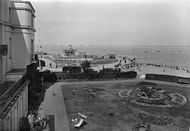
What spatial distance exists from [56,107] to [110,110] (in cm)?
587

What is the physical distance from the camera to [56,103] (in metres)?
24.1

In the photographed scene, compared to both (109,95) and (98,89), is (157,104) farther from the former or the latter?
(98,89)

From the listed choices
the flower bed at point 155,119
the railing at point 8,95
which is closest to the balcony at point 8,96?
the railing at point 8,95

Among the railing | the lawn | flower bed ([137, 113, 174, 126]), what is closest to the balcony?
the railing

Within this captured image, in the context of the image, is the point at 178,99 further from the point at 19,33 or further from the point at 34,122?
the point at 19,33

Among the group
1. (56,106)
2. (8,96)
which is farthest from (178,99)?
(8,96)

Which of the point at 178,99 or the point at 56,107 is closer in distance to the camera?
the point at 56,107

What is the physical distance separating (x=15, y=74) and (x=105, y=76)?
2180 cm

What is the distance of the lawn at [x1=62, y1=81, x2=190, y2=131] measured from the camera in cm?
1772

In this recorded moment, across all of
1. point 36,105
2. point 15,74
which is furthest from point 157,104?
point 15,74

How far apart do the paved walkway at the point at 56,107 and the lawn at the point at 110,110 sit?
575 millimetres

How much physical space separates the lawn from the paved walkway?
57 centimetres

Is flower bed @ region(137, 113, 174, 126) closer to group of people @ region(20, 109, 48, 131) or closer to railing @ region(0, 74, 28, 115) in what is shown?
group of people @ region(20, 109, 48, 131)

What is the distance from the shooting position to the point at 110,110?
21766mm
